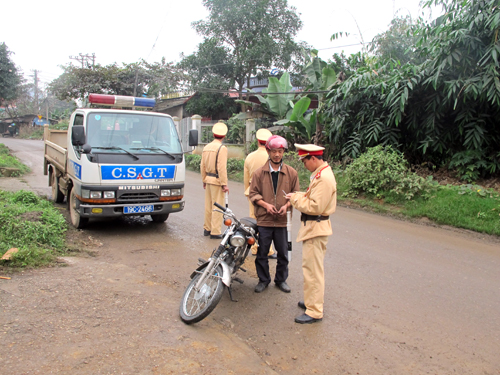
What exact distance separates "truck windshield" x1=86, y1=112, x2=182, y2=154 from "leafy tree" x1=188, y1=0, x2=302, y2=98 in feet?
57.5

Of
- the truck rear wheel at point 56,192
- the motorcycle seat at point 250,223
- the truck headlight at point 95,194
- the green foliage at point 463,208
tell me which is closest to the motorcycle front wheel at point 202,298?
the motorcycle seat at point 250,223

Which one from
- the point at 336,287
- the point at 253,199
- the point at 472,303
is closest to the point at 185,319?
the point at 253,199

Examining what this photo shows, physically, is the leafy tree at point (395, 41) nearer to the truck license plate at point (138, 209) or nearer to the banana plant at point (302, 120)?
the banana plant at point (302, 120)

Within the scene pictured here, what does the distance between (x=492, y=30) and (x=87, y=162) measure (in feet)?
28.3

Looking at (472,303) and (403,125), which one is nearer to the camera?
(472,303)

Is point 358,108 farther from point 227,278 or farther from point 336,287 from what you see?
point 227,278

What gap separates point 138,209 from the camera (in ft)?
20.6

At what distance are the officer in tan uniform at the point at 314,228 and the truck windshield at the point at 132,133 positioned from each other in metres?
3.55

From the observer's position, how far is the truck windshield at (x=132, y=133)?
6.38m

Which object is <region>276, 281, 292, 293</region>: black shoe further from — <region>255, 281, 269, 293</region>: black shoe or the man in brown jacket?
<region>255, 281, 269, 293</region>: black shoe

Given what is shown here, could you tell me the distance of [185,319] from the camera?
3.46m

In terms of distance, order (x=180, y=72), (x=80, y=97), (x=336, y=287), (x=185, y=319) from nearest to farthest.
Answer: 1. (x=185, y=319)
2. (x=336, y=287)
3. (x=180, y=72)
4. (x=80, y=97)

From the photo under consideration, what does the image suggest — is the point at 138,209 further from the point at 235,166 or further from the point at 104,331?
the point at 235,166

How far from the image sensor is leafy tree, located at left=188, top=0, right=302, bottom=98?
23.0m
